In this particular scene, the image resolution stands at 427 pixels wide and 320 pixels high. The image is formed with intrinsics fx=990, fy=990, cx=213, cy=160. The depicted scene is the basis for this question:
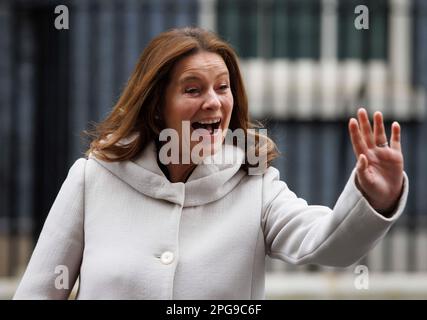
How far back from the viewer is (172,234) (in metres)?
2.75

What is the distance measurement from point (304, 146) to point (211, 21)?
1.16 metres

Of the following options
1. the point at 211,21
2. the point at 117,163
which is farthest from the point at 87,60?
the point at 117,163

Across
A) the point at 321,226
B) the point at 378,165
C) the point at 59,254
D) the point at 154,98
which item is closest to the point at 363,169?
the point at 378,165

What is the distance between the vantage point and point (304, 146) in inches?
289

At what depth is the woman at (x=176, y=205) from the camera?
266 cm

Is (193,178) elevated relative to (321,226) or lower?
elevated

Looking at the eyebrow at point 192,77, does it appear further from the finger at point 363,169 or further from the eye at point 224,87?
the finger at point 363,169

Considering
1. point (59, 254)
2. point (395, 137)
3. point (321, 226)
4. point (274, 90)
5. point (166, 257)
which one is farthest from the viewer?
point (274, 90)

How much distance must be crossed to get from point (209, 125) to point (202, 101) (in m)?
0.07

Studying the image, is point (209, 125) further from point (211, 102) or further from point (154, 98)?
point (154, 98)

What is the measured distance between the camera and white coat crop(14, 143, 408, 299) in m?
2.64

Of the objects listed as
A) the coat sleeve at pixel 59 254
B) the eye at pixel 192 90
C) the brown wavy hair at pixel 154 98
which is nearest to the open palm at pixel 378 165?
the brown wavy hair at pixel 154 98

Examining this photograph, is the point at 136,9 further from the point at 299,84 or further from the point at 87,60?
the point at 299,84

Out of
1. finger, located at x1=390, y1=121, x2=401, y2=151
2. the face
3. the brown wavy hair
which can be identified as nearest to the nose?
the face
